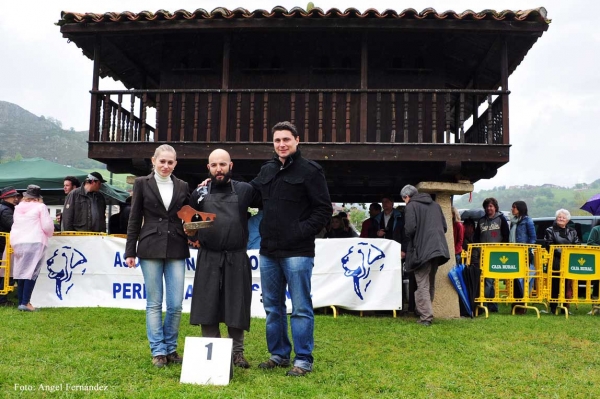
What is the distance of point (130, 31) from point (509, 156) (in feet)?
20.1

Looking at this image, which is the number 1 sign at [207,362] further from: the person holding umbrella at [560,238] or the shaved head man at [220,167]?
the person holding umbrella at [560,238]

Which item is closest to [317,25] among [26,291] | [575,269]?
[575,269]

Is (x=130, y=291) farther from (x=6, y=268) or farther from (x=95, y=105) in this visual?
(x=95, y=105)

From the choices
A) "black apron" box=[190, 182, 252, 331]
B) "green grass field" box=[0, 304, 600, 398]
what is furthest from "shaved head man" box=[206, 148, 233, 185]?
"green grass field" box=[0, 304, 600, 398]

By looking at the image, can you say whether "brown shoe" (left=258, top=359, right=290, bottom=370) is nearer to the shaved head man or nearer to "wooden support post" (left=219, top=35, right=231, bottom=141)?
the shaved head man

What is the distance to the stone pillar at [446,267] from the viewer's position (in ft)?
29.4

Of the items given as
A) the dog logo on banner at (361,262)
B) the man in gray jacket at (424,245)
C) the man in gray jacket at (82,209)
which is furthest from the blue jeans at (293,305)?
the man in gray jacket at (82,209)

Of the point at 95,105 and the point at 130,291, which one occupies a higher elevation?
the point at 95,105

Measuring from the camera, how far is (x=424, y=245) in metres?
8.07

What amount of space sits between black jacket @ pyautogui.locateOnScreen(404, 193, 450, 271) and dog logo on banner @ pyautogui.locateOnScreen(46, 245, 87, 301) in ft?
16.3

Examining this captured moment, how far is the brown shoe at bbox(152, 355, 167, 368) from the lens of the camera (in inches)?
197

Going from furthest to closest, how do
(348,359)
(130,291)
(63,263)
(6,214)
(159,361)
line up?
(6,214), (63,263), (130,291), (348,359), (159,361)

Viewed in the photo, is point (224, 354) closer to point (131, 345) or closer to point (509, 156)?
point (131, 345)

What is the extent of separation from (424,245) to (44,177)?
341 inches
